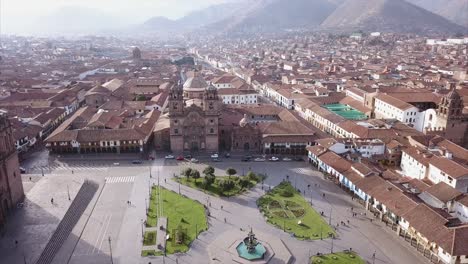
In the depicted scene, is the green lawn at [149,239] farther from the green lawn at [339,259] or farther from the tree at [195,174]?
the green lawn at [339,259]

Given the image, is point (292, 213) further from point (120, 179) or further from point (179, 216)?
point (120, 179)

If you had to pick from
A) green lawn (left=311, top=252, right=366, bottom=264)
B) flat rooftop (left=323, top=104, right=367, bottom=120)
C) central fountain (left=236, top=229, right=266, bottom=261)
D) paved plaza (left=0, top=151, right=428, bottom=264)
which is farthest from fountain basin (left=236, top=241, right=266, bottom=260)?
flat rooftop (left=323, top=104, right=367, bottom=120)

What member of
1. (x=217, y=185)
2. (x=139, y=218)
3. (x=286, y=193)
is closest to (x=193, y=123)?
(x=217, y=185)

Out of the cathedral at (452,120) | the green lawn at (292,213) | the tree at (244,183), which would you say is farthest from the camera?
the cathedral at (452,120)

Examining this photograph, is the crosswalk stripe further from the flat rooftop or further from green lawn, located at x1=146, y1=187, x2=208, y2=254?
the flat rooftop

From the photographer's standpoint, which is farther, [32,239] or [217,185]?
[217,185]

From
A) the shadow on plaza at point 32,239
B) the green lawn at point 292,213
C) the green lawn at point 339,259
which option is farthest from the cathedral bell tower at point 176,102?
the green lawn at point 339,259
